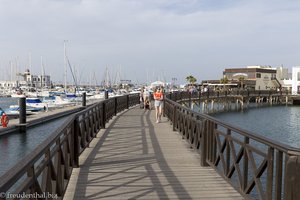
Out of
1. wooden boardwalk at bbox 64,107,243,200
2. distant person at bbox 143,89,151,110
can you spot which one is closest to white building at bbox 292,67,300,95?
distant person at bbox 143,89,151,110

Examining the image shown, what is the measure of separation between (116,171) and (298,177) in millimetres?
4043

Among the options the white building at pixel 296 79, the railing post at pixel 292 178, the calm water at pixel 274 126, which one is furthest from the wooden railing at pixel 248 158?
the white building at pixel 296 79

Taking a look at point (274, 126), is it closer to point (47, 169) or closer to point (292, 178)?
point (292, 178)

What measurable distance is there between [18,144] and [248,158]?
18.3 m

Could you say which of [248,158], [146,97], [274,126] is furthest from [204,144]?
[274,126]

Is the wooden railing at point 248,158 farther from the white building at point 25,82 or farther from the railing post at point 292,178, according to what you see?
the white building at point 25,82

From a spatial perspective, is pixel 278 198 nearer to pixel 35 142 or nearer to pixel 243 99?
pixel 35 142

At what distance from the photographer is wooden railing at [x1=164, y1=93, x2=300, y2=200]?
341 centimetres

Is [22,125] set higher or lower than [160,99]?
lower

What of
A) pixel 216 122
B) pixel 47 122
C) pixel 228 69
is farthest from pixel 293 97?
pixel 216 122

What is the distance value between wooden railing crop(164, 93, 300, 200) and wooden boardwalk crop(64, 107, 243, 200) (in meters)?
0.29

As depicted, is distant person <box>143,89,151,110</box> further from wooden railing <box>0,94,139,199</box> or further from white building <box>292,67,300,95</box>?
white building <box>292,67,300,95</box>

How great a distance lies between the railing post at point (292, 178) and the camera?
3.31m

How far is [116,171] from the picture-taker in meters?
6.75
